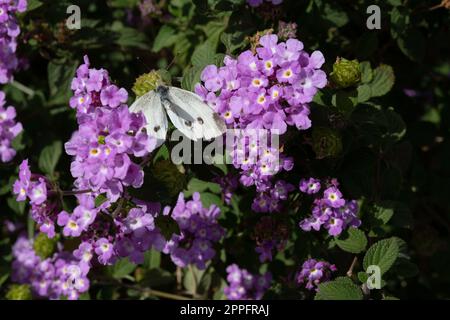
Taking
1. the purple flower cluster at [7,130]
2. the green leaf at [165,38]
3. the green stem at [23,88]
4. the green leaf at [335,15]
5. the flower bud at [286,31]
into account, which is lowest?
the purple flower cluster at [7,130]

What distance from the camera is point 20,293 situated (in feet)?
9.70

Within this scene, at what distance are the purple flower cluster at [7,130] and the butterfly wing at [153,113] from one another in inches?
38.1

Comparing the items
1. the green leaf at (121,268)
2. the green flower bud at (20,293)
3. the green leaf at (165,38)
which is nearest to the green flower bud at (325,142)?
the green leaf at (165,38)

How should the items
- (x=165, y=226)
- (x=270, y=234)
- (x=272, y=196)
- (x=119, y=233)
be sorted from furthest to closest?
(x=270, y=234) < (x=272, y=196) < (x=165, y=226) < (x=119, y=233)

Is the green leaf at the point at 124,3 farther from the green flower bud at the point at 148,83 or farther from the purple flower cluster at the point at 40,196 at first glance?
the purple flower cluster at the point at 40,196

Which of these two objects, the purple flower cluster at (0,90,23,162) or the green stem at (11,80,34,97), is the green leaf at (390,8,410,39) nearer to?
the purple flower cluster at (0,90,23,162)

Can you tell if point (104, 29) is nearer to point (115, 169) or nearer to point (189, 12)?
point (189, 12)

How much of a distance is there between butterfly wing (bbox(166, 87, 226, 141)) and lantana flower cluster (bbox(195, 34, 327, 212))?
4 cm

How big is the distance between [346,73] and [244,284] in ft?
3.95

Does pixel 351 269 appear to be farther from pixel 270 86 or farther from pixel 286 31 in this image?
pixel 286 31

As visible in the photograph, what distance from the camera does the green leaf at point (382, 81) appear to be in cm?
250

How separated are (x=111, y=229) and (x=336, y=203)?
31.5 inches

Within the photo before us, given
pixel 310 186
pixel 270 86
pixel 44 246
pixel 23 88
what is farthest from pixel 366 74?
pixel 23 88
